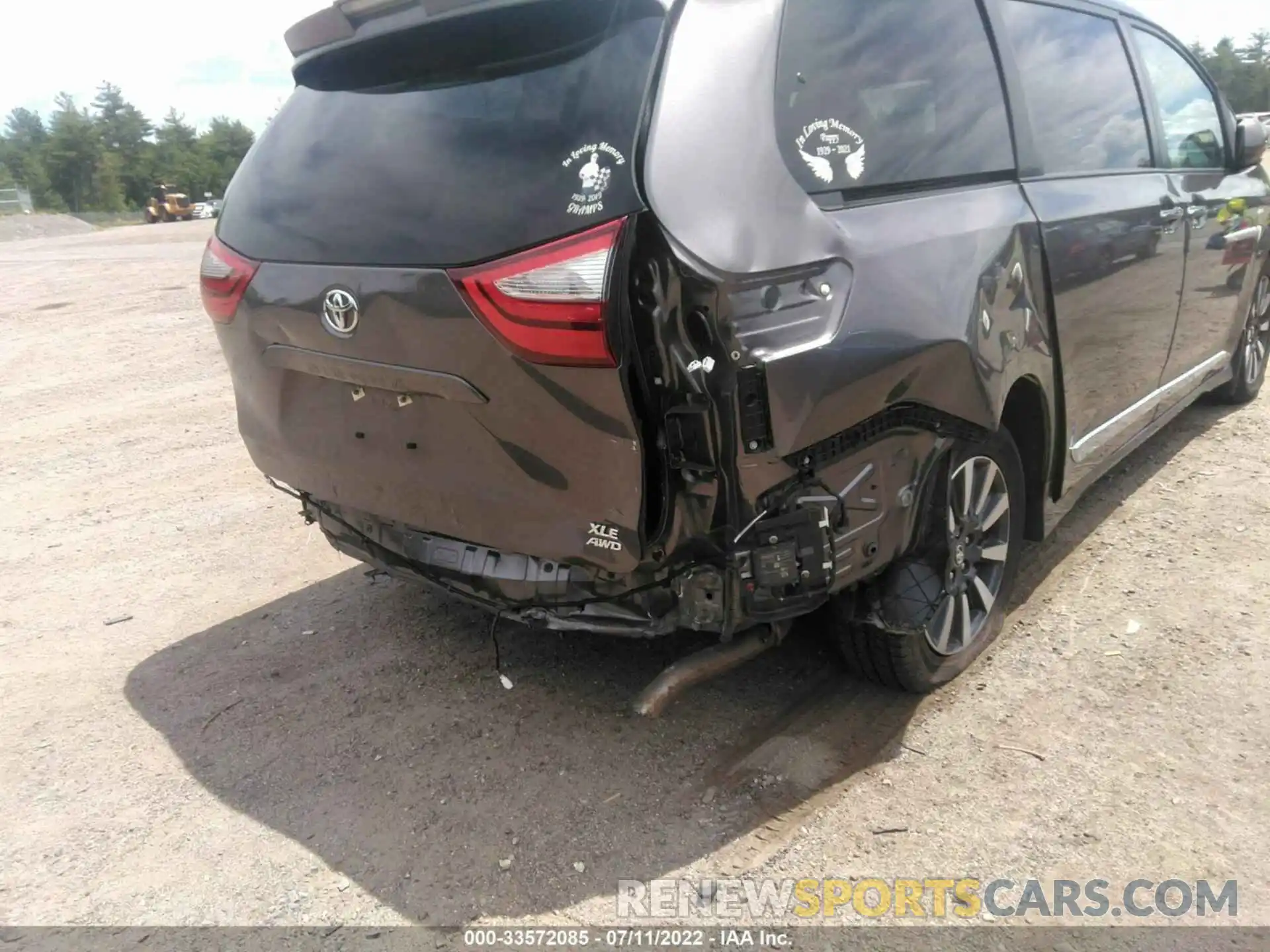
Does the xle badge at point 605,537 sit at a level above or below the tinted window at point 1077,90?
below

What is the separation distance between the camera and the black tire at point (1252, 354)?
5.75m

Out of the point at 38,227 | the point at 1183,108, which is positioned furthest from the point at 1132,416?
the point at 38,227

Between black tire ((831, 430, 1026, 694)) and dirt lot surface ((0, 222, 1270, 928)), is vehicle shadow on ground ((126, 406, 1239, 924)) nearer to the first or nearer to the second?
dirt lot surface ((0, 222, 1270, 928))

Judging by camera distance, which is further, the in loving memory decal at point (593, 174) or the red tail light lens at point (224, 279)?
the red tail light lens at point (224, 279)

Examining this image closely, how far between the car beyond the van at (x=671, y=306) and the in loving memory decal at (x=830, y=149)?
10mm

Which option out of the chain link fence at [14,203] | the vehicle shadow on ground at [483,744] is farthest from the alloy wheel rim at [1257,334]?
the chain link fence at [14,203]

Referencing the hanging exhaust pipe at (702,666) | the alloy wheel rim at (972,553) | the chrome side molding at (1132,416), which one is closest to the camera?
the hanging exhaust pipe at (702,666)

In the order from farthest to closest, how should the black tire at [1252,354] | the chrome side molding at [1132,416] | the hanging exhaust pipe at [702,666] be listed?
1. the black tire at [1252,354]
2. the chrome side molding at [1132,416]
3. the hanging exhaust pipe at [702,666]

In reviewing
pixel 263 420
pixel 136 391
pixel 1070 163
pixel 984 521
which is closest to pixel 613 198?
pixel 263 420

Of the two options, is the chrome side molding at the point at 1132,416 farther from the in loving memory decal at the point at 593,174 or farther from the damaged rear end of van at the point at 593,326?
the in loving memory decal at the point at 593,174

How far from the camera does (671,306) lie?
89.0 inches

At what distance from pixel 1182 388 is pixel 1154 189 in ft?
3.61

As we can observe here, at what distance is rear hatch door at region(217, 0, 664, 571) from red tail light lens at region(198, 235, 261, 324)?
1.8 inches

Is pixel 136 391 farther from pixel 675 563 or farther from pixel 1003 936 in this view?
pixel 1003 936
